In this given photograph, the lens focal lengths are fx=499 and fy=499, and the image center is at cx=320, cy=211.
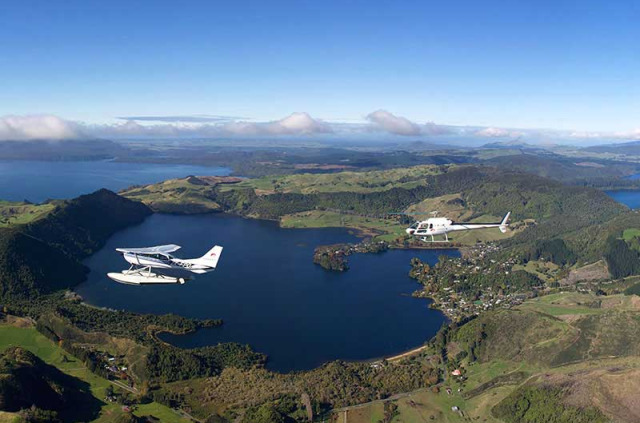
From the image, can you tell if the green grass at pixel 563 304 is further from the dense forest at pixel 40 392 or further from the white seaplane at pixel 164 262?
the dense forest at pixel 40 392

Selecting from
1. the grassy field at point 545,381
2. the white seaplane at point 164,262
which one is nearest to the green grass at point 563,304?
the grassy field at point 545,381

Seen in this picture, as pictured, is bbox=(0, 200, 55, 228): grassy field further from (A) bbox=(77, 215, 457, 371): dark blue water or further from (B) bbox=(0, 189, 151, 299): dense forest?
(A) bbox=(77, 215, 457, 371): dark blue water

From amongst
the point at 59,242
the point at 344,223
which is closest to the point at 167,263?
the point at 59,242

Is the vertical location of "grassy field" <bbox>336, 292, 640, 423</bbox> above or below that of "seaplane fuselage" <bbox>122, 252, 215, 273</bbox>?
below

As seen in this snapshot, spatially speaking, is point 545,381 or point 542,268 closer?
point 545,381

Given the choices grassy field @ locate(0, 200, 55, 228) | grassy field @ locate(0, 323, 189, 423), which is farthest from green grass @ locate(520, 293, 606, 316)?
grassy field @ locate(0, 200, 55, 228)

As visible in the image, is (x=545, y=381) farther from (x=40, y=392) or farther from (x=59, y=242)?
(x=59, y=242)

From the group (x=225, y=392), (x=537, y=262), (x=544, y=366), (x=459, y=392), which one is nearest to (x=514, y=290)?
(x=537, y=262)

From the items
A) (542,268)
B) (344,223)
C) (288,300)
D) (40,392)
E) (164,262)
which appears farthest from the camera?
(344,223)
